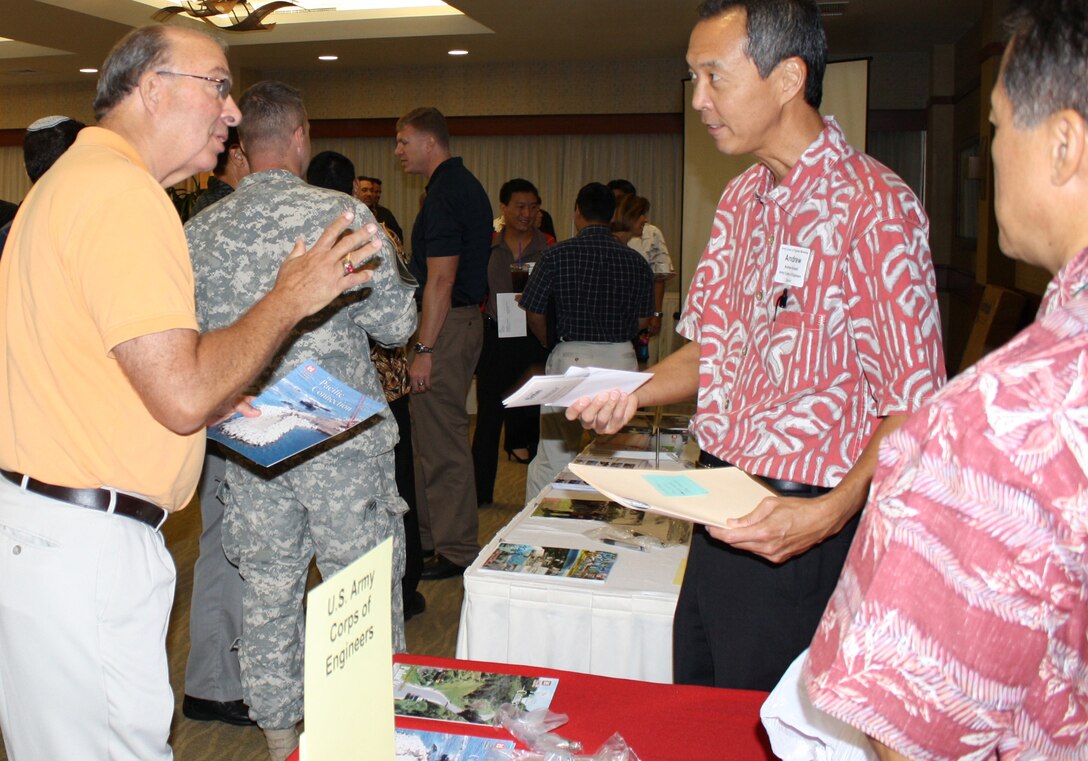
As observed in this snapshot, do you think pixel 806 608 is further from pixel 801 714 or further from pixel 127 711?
pixel 127 711

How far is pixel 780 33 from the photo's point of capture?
139 centimetres

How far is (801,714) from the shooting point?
892 millimetres

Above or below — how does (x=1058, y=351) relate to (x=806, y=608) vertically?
above

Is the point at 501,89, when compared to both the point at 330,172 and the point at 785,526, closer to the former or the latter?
the point at 330,172

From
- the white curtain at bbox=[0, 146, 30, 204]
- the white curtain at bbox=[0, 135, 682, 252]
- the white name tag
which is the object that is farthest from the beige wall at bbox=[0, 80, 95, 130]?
the white name tag

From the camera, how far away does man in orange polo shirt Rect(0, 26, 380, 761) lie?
4.33 feet

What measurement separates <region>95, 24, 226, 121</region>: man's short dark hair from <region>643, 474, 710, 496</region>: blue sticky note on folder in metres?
1.05

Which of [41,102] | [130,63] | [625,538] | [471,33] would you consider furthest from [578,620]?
[41,102]

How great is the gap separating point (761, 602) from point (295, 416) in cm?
92

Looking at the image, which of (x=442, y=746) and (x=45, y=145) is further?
(x=45, y=145)

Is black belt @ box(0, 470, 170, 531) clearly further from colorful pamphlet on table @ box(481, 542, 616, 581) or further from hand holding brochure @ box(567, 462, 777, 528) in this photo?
colorful pamphlet on table @ box(481, 542, 616, 581)

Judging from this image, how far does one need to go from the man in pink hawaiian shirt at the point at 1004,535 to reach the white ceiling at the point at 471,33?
631cm

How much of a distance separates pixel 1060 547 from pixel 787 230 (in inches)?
36.0

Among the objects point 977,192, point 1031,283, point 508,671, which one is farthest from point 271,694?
point 977,192
